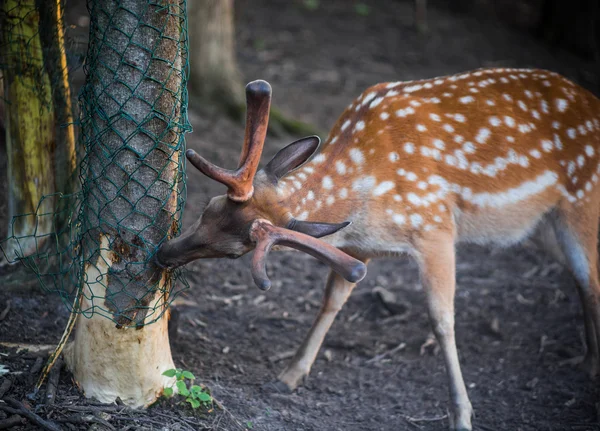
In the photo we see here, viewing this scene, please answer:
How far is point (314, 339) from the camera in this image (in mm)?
4121

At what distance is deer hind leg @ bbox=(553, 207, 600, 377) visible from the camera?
13.6ft

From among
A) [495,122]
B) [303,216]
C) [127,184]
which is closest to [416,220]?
[303,216]

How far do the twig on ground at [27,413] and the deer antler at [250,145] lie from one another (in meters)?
1.21

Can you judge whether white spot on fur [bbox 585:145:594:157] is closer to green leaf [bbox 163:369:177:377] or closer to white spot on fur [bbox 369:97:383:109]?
white spot on fur [bbox 369:97:383:109]

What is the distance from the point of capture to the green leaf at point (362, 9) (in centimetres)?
1093

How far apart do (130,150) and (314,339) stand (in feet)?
5.63

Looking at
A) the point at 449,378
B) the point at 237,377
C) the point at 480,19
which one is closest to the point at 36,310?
the point at 237,377

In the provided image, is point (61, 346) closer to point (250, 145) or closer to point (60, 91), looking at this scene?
point (250, 145)

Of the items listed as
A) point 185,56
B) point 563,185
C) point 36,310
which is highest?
point 185,56

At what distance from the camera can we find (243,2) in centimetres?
1052

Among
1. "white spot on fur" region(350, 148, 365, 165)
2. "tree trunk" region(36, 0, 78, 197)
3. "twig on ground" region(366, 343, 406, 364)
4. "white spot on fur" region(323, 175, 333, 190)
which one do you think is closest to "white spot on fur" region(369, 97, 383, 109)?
"white spot on fur" region(350, 148, 365, 165)

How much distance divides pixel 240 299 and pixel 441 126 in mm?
1902

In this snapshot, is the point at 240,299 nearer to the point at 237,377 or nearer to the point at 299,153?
the point at 237,377

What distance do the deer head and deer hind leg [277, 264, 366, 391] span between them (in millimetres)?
1004
